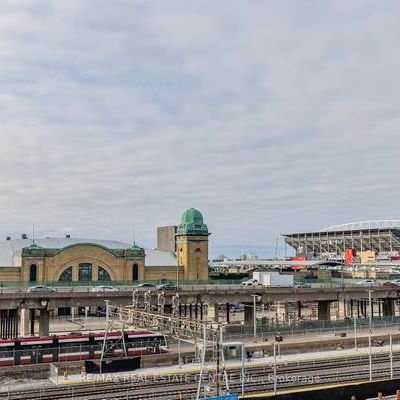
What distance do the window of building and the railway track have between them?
4580 cm

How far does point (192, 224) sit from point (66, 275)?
73.9 ft

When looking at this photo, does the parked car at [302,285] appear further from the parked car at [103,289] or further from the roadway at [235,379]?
the roadway at [235,379]

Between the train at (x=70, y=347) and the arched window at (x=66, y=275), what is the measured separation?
3210 centimetres

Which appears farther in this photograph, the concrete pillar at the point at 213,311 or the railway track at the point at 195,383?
the concrete pillar at the point at 213,311

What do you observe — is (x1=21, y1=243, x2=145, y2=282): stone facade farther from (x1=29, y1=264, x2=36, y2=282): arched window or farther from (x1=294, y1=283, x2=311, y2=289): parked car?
(x1=294, y1=283, x2=311, y2=289): parked car

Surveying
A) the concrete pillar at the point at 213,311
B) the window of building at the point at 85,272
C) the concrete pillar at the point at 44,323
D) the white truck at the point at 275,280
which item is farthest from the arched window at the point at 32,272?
the white truck at the point at 275,280

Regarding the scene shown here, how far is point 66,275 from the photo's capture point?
92.4 meters

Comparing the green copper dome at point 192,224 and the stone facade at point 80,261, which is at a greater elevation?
the green copper dome at point 192,224

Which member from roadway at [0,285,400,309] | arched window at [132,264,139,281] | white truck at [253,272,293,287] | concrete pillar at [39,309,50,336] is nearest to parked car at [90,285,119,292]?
roadway at [0,285,400,309]

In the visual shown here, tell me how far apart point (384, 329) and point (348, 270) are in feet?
246

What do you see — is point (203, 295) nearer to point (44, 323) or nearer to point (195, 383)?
point (44, 323)

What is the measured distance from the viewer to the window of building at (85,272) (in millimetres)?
93500

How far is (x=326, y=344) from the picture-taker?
66.4 metres

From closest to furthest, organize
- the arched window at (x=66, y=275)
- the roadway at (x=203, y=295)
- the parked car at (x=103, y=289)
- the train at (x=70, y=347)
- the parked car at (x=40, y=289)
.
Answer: the train at (x=70, y=347) → the roadway at (x=203, y=295) → the parked car at (x=40, y=289) → the parked car at (x=103, y=289) → the arched window at (x=66, y=275)
